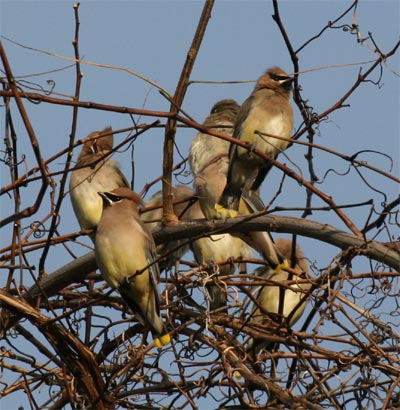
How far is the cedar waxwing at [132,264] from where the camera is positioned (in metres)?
4.23

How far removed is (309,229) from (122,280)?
0.94 metres

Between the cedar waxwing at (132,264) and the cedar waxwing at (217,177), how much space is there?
0.82m

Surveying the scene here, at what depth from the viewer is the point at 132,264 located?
4316 millimetres

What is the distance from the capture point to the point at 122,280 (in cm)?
428

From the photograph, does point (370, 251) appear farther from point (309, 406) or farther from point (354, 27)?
point (354, 27)

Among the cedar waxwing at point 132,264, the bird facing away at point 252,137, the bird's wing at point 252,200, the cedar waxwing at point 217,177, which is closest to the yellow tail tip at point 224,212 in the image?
the bird facing away at point 252,137

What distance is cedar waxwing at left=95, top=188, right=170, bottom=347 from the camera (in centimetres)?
423

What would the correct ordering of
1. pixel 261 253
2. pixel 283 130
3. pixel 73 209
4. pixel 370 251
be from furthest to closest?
pixel 73 209
pixel 283 130
pixel 261 253
pixel 370 251

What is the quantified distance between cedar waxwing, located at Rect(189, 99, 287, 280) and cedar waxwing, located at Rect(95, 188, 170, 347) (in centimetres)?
82

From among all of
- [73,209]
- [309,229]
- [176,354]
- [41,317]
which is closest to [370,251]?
[309,229]

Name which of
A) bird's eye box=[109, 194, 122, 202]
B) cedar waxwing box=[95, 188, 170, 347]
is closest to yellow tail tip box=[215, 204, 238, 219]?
bird's eye box=[109, 194, 122, 202]

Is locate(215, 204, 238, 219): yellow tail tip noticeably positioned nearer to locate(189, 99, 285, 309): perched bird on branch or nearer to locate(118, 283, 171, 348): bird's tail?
locate(189, 99, 285, 309): perched bird on branch

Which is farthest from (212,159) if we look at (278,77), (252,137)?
(252,137)

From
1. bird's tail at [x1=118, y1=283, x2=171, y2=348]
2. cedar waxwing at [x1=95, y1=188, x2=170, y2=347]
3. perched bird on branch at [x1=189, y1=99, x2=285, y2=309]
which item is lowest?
bird's tail at [x1=118, y1=283, x2=171, y2=348]
